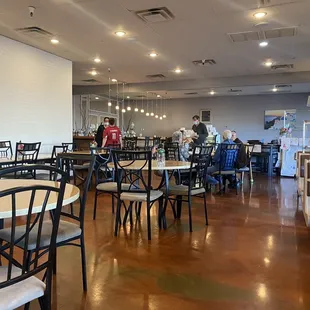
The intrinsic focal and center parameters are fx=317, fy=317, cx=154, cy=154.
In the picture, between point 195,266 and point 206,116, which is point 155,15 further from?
point 206,116

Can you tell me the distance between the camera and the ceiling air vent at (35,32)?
568 centimetres

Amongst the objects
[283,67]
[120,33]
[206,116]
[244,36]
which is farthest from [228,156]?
[206,116]

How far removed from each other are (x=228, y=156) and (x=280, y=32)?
2.40 meters

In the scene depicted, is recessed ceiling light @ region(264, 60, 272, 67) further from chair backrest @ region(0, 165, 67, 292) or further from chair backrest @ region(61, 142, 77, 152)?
chair backrest @ region(0, 165, 67, 292)

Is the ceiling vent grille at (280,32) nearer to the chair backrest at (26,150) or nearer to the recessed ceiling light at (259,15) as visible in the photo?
the recessed ceiling light at (259,15)

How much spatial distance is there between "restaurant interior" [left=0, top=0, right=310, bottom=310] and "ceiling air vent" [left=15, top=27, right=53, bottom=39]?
0.05 m

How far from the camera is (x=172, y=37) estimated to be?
19.8 feet

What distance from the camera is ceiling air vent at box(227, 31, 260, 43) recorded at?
227 inches

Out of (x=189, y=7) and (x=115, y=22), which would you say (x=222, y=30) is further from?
(x=115, y=22)

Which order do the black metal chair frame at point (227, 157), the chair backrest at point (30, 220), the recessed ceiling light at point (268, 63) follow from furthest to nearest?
the recessed ceiling light at point (268, 63)
the black metal chair frame at point (227, 157)
the chair backrest at point (30, 220)

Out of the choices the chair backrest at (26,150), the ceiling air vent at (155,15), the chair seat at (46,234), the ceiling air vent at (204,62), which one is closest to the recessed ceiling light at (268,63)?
the ceiling air vent at (204,62)

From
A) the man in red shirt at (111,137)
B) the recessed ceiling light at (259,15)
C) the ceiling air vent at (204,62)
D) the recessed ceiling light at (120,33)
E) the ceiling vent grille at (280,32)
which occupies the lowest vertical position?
the man in red shirt at (111,137)

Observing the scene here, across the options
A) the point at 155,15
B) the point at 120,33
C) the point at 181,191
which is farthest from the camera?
the point at 120,33

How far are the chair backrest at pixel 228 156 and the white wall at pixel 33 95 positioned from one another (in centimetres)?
404
